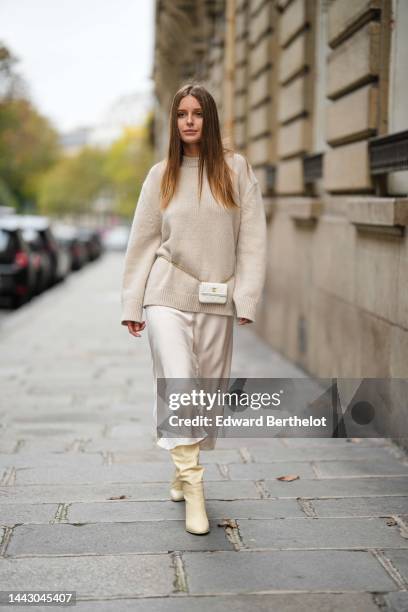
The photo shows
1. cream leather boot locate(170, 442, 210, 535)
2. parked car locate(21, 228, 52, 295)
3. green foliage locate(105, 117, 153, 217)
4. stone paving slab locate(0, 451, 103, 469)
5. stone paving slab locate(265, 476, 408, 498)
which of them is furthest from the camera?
green foliage locate(105, 117, 153, 217)

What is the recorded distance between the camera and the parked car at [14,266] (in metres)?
17.3

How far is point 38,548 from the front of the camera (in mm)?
3920

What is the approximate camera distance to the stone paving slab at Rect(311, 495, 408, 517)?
4.44 metres

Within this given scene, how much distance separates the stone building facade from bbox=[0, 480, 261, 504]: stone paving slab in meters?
1.28

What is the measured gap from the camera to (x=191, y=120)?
414 centimetres

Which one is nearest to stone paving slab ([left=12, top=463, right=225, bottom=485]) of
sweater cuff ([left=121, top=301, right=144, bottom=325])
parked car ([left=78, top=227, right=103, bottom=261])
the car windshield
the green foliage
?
sweater cuff ([left=121, top=301, right=144, bottom=325])

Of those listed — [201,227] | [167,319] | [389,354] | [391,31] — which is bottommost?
[389,354]

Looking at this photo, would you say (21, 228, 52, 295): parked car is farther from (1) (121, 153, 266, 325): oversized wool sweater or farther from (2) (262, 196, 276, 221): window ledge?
(1) (121, 153, 266, 325): oversized wool sweater

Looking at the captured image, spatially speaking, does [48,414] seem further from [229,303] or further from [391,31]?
[391,31]

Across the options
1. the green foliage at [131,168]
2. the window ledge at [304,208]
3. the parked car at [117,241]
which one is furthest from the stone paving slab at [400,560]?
the green foliage at [131,168]

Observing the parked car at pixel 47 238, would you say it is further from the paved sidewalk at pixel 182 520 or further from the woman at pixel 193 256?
the woman at pixel 193 256

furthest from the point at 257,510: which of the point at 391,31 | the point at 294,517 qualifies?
the point at 391,31

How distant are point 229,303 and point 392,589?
1.43 m

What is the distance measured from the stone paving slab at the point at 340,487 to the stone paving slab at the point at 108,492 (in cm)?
14
